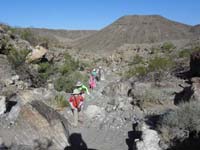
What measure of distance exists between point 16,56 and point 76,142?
911 centimetres

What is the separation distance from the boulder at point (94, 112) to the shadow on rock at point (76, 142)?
176 centimetres

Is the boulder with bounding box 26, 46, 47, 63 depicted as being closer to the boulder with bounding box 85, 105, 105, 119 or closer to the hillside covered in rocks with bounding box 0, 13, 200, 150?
the hillside covered in rocks with bounding box 0, 13, 200, 150

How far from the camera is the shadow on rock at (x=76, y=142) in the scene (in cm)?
900

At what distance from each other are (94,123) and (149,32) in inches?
3347

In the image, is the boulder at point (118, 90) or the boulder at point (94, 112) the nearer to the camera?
the boulder at point (94, 112)

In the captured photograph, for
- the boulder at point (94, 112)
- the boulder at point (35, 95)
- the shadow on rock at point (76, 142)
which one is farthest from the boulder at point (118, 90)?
the shadow on rock at point (76, 142)

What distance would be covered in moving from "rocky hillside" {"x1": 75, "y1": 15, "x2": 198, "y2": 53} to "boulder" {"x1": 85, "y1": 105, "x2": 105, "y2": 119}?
71.5 m

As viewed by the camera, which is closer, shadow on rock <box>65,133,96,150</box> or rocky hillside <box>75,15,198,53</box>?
shadow on rock <box>65,133,96,150</box>

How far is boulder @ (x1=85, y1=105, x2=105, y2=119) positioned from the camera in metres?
12.0

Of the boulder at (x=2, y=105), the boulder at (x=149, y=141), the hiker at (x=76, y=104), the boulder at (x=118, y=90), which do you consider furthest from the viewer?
the boulder at (x=118, y=90)

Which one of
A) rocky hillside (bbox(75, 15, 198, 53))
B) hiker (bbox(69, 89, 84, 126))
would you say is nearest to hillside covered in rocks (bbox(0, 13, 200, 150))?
hiker (bbox(69, 89, 84, 126))

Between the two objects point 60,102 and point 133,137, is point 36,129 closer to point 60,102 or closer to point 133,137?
point 133,137

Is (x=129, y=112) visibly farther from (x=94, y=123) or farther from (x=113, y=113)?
(x=94, y=123)

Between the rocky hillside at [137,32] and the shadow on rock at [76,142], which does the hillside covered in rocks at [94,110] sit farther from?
the rocky hillside at [137,32]
